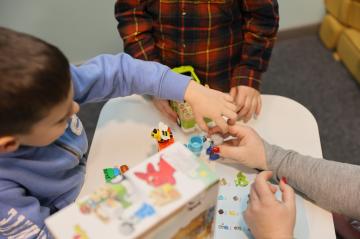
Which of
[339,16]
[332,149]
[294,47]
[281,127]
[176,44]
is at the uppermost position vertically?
[176,44]

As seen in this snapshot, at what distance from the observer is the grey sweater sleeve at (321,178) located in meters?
0.63

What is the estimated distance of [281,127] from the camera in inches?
31.5

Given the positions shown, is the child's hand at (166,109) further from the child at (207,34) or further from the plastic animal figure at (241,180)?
the plastic animal figure at (241,180)

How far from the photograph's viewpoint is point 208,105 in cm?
69

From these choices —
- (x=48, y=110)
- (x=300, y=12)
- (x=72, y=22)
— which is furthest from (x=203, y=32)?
(x=300, y=12)

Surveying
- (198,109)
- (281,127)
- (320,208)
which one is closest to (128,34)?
(198,109)

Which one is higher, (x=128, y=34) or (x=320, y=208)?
(x=128, y=34)

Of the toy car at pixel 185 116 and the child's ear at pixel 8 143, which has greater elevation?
the child's ear at pixel 8 143

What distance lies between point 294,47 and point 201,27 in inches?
47.3

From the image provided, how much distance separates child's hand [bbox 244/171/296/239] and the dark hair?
353 mm

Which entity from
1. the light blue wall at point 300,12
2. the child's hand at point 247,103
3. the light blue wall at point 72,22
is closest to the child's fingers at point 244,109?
the child's hand at point 247,103

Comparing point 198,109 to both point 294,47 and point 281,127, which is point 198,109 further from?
point 294,47

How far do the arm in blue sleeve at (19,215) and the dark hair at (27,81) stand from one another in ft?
0.41

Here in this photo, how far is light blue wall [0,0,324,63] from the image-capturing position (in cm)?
160
